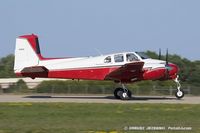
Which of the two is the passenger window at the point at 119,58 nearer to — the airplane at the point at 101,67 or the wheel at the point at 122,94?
the airplane at the point at 101,67

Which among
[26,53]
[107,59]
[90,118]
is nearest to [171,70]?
[107,59]

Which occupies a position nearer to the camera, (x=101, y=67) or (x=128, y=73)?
(x=128, y=73)

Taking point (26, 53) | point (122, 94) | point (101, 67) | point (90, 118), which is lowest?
point (90, 118)

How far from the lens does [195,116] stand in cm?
2242

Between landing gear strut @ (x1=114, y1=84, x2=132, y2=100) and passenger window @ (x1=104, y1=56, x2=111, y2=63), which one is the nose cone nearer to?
landing gear strut @ (x1=114, y1=84, x2=132, y2=100)

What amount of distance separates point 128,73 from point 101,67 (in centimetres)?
185

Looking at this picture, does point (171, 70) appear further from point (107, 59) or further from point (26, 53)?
point (26, 53)

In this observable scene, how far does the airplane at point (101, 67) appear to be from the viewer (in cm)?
3381

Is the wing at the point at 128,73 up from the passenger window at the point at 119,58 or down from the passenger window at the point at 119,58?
down

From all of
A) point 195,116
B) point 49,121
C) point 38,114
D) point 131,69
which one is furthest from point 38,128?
point 131,69

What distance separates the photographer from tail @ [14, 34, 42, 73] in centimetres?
3569

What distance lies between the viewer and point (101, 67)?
34594 mm

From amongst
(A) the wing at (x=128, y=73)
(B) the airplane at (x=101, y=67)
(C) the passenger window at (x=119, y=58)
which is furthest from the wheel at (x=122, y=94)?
(C) the passenger window at (x=119, y=58)

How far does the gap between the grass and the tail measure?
28.9 ft
